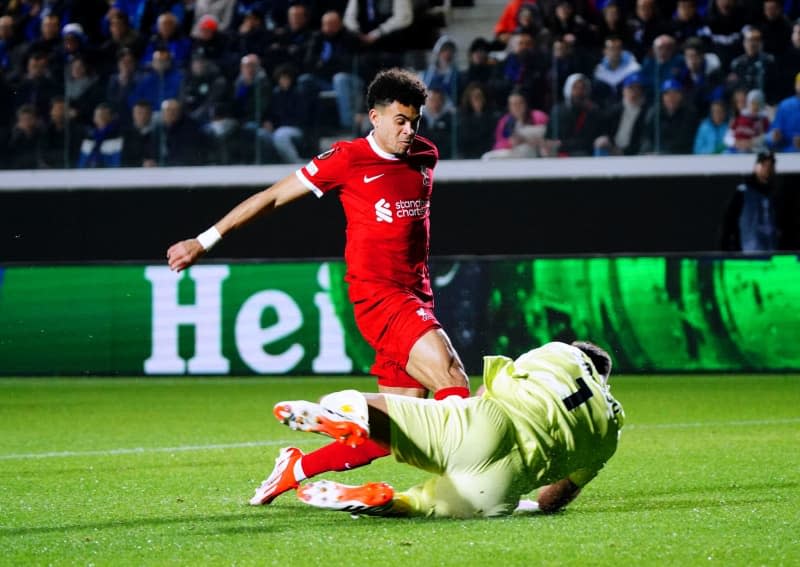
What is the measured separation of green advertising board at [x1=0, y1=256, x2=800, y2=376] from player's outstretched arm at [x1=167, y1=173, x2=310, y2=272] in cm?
763

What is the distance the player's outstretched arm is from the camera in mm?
5977

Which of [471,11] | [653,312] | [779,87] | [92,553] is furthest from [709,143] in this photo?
[92,553]

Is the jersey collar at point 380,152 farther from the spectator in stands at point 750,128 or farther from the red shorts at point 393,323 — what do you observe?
the spectator in stands at point 750,128

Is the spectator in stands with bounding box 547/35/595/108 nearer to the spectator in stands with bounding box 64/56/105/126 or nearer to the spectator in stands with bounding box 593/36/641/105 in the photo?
the spectator in stands with bounding box 593/36/641/105

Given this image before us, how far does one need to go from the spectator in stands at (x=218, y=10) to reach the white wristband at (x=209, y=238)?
1196cm

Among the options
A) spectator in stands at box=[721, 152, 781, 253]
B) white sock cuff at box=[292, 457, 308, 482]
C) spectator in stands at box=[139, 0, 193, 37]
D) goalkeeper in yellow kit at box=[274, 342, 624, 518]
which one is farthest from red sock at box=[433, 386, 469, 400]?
spectator in stands at box=[139, 0, 193, 37]

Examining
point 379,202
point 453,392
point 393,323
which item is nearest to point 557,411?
point 453,392

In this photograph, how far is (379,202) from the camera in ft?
20.9

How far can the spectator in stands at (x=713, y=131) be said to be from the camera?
15.5m

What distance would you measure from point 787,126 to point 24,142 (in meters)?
8.55

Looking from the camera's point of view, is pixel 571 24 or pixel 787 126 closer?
pixel 787 126

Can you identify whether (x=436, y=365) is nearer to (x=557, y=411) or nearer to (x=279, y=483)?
(x=557, y=411)

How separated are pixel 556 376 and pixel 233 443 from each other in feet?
13.3

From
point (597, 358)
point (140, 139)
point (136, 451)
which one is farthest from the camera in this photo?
point (140, 139)
